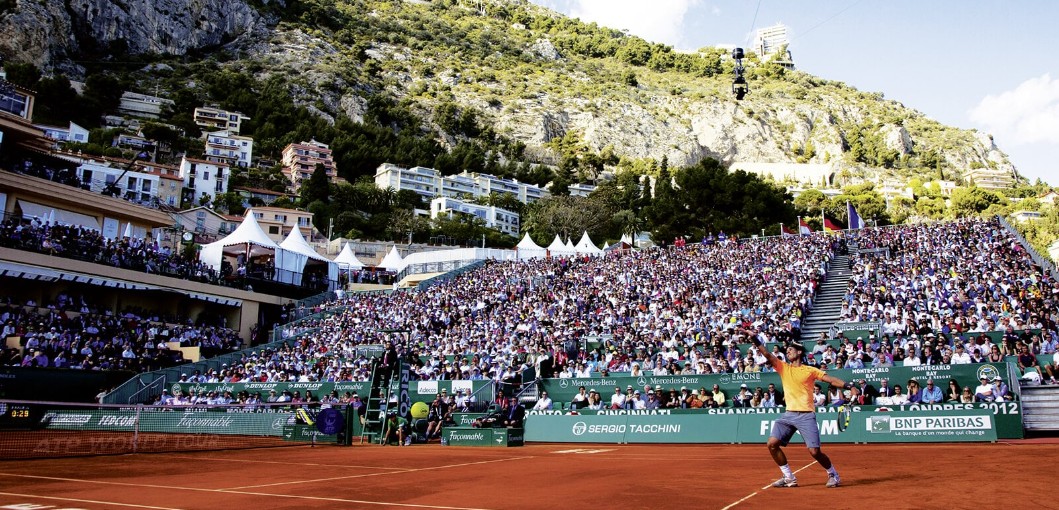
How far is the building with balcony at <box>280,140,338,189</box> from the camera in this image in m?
116

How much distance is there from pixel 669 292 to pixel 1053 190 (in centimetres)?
16501

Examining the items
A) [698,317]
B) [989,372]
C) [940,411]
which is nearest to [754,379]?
[940,411]

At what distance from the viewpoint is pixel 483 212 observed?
124 metres

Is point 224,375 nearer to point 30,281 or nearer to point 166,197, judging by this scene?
point 30,281

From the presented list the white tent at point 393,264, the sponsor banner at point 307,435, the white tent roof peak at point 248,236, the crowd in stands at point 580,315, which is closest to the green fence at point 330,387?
the crowd in stands at point 580,315

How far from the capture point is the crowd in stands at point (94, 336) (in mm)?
28891

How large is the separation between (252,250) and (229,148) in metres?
72.2

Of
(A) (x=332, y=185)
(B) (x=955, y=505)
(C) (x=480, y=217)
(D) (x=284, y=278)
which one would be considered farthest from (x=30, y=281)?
(C) (x=480, y=217)

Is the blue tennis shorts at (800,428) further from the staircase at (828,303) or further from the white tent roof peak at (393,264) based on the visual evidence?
the white tent roof peak at (393,264)

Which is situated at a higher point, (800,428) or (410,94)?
(410,94)

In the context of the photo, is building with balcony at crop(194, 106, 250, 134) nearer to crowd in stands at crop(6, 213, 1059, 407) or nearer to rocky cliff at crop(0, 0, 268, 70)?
rocky cliff at crop(0, 0, 268, 70)

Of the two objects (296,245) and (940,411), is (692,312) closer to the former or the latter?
(940,411)

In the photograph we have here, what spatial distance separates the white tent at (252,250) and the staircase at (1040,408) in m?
39.9

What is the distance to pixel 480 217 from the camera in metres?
121
